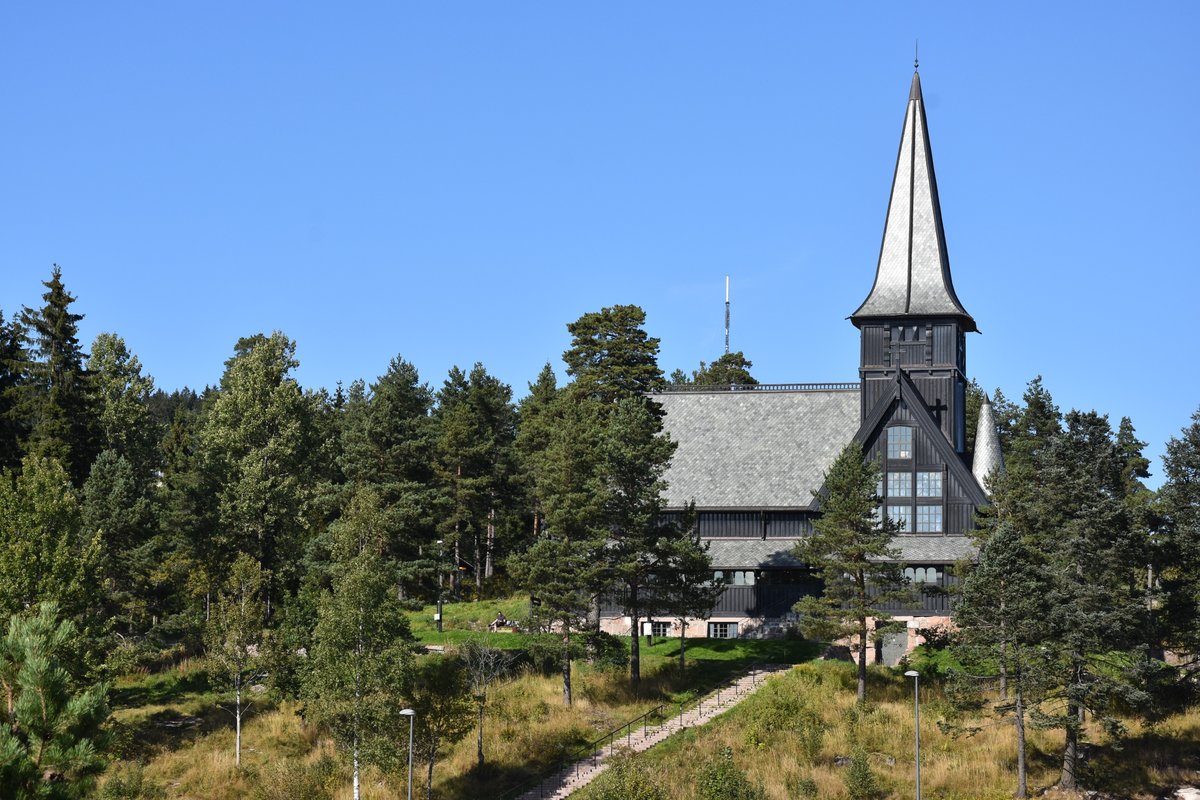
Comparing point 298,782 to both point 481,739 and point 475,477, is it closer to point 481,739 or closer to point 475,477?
point 481,739

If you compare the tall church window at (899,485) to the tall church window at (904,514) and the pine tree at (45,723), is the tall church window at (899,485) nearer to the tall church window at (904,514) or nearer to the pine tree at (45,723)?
the tall church window at (904,514)

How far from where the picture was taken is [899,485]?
204 feet

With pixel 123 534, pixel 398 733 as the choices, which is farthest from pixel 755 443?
pixel 398 733

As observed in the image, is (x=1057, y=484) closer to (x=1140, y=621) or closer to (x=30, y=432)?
(x=1140, y=621)

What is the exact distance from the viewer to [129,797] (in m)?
42.6

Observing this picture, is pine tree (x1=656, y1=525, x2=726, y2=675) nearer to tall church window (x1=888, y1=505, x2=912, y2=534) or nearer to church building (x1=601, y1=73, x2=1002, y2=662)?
church building (x1=601, y1=73, x2=1002, y2=662)

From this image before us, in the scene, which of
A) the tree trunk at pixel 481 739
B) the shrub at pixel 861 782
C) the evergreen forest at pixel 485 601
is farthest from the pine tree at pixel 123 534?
the shrub at pixel 861 782

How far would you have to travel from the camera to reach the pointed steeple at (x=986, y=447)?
63594mm

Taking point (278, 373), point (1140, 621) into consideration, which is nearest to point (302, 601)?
point (278, 373)

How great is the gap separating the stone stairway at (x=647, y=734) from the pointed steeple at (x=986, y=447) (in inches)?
588

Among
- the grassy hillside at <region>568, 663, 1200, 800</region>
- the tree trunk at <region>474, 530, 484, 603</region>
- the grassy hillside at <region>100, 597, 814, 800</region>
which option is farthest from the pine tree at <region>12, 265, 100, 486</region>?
the grassy hillside at <region>568, 663, 1200, 800</region>

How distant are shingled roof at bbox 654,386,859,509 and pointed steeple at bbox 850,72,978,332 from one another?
5.46 m

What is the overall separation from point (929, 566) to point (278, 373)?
31.7m

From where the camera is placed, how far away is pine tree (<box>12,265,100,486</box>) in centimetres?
6106
